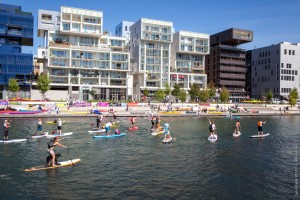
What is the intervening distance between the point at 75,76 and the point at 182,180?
320 ft

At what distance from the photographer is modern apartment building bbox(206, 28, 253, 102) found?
154000 mm

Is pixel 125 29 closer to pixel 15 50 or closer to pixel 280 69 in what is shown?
pixel 15 50

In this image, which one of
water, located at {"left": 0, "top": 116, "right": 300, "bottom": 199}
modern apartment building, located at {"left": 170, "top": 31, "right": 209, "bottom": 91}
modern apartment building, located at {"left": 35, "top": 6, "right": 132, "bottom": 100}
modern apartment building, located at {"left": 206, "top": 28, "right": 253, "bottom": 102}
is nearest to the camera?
water, located at {"left": 0, "top": 116, "right": 300, "bottom": 199}

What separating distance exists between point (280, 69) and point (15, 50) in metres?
125

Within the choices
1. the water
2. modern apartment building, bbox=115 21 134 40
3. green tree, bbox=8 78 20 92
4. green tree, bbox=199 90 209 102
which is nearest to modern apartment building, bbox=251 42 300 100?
green tree, bbox=199 90 209 102

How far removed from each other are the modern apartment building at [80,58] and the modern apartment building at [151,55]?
6.74 metres

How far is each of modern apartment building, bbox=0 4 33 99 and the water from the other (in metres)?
79.5

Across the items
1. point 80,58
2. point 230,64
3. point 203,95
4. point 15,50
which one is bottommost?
point 203,95

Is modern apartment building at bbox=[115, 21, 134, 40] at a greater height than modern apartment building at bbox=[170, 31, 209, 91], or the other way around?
modern apartment building at bbox=[115, 21, 134, 40]

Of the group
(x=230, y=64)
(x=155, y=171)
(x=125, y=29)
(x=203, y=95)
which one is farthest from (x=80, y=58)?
(x=155, y=171)

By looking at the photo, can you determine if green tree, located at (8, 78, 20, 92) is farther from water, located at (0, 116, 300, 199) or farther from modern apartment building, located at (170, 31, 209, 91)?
water, located at (0, 116, 300, 199)

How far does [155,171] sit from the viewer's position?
24562 millimetres

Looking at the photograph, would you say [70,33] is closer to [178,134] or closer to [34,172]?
[178,134]

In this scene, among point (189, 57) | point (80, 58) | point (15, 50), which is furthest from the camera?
point (189, 57)
